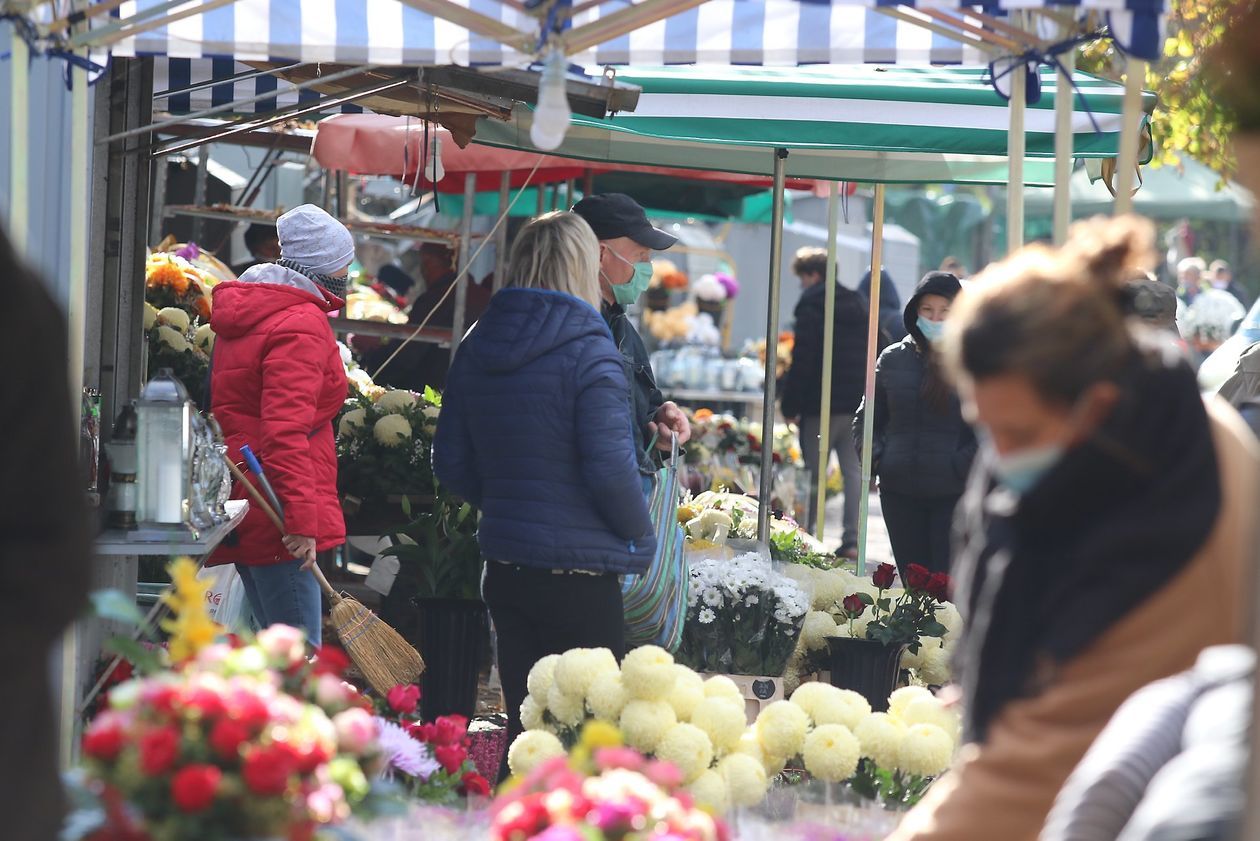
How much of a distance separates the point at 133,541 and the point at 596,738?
5.12ft

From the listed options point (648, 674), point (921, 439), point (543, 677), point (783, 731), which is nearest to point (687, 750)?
point (648, 674)

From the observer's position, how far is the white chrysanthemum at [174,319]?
617cm

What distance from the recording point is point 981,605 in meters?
2.10

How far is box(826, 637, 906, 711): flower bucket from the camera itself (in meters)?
4.87

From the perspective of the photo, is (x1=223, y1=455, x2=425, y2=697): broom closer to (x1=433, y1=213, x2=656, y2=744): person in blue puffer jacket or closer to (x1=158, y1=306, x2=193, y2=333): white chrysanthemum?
(x1=433, y1=213, x2=656, y2=744): person in blue puffer jacket

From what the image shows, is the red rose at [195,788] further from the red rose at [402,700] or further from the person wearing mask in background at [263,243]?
the person wearing mask in background at [263,243]

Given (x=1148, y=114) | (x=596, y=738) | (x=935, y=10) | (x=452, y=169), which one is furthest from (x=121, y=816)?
(x=452, y=169)

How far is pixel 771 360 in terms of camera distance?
5.62 meters

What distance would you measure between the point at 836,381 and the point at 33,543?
8274mm

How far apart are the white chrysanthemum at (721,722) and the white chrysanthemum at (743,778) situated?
0.16 ft

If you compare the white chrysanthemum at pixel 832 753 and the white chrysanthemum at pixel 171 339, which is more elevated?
the white chrysanthemum at pixel 171 339

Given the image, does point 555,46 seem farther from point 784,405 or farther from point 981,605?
point 784,405

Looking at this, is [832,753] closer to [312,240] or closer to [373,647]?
[373,647]

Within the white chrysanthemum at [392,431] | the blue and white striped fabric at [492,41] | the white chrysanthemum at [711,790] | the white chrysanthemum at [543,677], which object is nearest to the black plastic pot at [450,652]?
the white chrysanthemum at [392,431]
